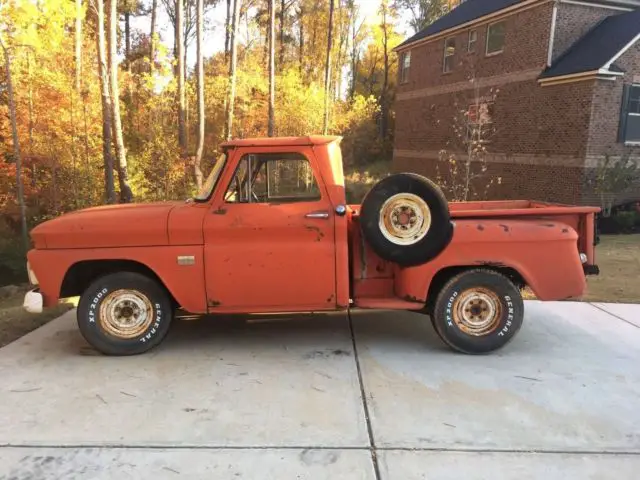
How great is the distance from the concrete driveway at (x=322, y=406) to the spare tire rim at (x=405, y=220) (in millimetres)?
1160

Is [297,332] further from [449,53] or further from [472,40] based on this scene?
[449,53]

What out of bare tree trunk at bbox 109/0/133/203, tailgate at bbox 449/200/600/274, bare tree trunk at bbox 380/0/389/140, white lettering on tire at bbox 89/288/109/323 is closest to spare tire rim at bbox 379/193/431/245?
tailgate at bbox 449/200/600/274

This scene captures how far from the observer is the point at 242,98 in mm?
28141

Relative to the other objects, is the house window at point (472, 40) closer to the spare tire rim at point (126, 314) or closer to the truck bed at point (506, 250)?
the truck bed at point (506, 250)

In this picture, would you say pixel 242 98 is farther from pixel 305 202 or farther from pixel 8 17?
pixel 305 202

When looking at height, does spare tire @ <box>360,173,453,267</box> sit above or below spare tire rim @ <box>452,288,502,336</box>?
above

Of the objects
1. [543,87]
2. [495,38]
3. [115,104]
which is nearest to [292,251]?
[115,104]

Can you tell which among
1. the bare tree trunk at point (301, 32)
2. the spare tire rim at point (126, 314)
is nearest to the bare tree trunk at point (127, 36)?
the bare tree trunk at point (301, 32)

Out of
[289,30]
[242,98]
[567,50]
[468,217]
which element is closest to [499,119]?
[567,50]

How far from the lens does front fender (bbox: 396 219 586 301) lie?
469 cm

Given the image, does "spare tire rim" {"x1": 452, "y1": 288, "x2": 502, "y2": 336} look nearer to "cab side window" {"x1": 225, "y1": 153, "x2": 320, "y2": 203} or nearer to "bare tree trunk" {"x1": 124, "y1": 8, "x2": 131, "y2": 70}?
"cab side window" {"x1": 225, "y1": 153, "x2": 320, "y2": 203}

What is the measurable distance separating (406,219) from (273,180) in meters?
1.33

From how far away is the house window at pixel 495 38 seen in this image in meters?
20.4

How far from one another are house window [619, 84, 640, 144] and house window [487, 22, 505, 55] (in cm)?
565
